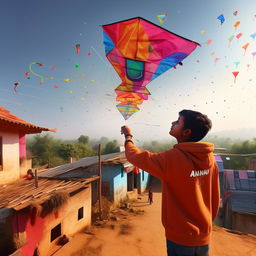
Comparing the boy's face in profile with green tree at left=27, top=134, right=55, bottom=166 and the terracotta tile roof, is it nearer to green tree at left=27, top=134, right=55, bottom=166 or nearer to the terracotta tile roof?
the terracotta tile roof

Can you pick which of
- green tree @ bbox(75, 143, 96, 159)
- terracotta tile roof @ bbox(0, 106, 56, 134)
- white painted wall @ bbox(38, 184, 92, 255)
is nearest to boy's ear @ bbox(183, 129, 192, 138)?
terracotta tile roof @ bbox(0, 106, 56, 134)

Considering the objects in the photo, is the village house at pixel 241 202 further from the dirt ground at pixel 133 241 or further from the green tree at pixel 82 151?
the green tree at pixel 82 151

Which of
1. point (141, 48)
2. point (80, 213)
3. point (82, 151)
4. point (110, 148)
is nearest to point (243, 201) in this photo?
point (80, 213)

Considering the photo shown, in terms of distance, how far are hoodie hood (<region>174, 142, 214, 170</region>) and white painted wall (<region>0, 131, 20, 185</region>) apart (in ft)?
22.5

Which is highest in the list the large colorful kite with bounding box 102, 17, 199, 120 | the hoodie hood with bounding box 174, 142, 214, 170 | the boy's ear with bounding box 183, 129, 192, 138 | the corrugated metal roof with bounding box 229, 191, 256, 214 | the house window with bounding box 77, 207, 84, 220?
the large colorful kite with bounding box 102, 17, 199, 120

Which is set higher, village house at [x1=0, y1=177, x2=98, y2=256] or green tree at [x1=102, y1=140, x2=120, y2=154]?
village house at [x1=0, y1=177, x2=98, y2=256]

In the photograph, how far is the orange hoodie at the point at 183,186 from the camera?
58.9 inches

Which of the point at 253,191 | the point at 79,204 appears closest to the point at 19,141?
the point at 79,204

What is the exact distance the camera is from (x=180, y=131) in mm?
1761

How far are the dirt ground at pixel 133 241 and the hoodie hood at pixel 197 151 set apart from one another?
8385 mm

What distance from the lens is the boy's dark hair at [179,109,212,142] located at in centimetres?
172

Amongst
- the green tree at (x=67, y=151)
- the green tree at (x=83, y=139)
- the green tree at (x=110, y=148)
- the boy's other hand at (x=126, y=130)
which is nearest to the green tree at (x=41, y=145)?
the green tree at (x=67, y=151)

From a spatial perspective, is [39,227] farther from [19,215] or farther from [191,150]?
[191,150]

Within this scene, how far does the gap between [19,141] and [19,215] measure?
2.84 metres
